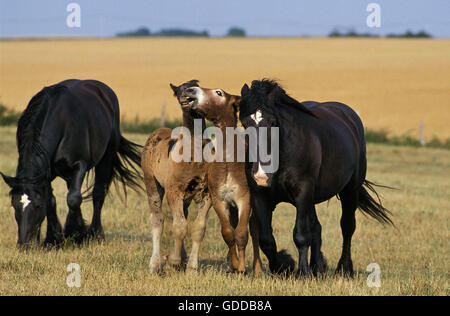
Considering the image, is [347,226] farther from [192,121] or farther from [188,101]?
[188,101]

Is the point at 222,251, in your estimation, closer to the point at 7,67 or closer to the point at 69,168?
the point at 69,168

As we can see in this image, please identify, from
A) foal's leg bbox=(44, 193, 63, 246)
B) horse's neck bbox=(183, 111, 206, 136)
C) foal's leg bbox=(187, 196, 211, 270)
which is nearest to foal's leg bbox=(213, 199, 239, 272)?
foal's leg bbox=(187, 196, 211, 270)

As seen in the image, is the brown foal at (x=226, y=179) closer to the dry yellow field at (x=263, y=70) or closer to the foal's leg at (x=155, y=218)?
the foal's leg at (x=155, y=218)

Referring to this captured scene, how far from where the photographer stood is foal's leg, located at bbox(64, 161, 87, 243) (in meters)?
8.90

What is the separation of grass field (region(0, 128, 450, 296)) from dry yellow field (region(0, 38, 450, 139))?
57.7 ft

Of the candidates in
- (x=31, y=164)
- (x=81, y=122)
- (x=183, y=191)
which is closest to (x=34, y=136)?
(x=31, y=164)

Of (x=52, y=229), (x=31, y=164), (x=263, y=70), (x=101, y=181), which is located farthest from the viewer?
(x=263, y=70)

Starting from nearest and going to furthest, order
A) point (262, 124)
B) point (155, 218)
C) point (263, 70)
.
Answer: point (262, 124)
point (155, 218)
point (263, 70)

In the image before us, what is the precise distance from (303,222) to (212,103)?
1381mm

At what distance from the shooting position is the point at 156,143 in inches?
Answer: 290

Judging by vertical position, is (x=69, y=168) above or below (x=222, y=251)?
above

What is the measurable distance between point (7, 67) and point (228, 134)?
171 ft

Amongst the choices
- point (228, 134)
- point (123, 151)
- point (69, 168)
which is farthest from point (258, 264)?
point (123, 151)

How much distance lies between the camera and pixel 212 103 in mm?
6496
